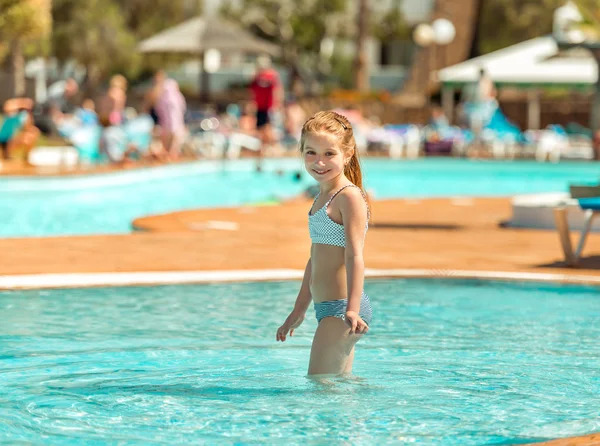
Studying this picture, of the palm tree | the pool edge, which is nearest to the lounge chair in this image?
the pool edge

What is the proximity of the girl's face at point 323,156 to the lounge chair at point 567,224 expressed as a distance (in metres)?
5.04

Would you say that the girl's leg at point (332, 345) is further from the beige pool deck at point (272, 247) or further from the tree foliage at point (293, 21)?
the tree foliage at point (293, 21)

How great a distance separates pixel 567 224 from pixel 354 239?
524cm

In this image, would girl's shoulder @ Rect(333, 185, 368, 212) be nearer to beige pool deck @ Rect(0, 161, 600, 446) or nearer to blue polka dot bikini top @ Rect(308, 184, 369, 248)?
blue polka dot bikini top @ Rect(308, 184, 369, 248)

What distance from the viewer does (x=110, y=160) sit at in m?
22.2

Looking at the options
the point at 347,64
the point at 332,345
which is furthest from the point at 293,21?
the point at 332,345

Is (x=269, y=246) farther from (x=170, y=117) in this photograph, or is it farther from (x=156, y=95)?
(x=156, y=95)

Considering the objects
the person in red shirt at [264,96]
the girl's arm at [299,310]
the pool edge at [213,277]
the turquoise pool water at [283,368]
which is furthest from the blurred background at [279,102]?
the girl's arm at [299,310]

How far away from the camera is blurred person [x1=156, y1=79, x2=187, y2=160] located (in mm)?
24562

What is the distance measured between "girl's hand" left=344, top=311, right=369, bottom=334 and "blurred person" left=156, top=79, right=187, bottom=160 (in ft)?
65.8

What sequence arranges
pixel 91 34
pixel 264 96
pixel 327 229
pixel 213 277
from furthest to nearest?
pixel 91 34 < pixel 264 96 < pixel 213 277 < pixel 327 229

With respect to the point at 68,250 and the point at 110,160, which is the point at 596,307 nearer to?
the point at 68,250

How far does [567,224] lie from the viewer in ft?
32.0

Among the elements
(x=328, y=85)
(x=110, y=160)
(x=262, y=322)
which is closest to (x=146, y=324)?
(x=262, y=322)
